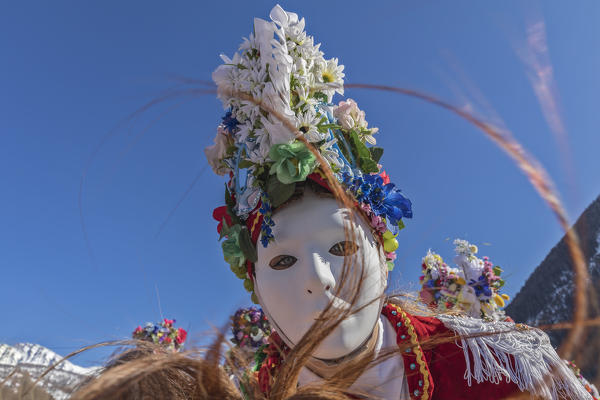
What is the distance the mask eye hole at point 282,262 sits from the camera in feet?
5.99

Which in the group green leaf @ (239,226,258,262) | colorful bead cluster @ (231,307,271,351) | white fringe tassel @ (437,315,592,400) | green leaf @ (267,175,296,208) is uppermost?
colorful bead cluster @ (231,307,271,351)

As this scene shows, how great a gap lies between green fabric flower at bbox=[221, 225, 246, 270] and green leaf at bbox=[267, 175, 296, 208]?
0.89 feet

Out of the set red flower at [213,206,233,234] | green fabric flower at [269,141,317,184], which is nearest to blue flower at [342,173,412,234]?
green fabric flower at [269,141,317,184]

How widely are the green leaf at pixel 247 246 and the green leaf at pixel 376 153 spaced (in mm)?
744

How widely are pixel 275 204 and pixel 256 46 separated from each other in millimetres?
759

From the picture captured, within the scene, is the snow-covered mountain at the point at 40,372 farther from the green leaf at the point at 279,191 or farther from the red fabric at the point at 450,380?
the red fabric at the point at 450,380

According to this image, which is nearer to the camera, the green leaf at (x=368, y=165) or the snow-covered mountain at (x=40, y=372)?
the snow-covered mountain at (x=40, y=372)

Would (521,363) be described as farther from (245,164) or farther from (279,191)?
(245,164)

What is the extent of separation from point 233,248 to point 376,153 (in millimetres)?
860

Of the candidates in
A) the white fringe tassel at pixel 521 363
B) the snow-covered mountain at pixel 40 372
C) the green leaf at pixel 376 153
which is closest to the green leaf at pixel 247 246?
the green leaf at pixel 376 153

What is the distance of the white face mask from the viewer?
1.69 metres

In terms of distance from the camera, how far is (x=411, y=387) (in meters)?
1.72

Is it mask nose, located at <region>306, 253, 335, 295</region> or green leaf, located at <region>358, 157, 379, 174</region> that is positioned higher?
green leaf, located at <region>358, 157, 379, 174</region>

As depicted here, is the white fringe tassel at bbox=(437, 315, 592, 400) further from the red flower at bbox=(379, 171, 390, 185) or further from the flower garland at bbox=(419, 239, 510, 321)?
the flower garland at bbox=(419, 239, 510, 321)
